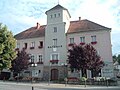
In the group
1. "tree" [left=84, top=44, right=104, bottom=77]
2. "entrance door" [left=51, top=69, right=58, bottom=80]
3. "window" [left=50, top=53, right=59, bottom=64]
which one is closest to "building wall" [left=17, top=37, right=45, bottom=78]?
"entrance door" [left=51, top=69, right=58, bottom=80]

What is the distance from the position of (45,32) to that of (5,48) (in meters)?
24.1

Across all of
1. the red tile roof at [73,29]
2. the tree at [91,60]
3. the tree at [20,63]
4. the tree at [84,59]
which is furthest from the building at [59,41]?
the tree at [84,59]

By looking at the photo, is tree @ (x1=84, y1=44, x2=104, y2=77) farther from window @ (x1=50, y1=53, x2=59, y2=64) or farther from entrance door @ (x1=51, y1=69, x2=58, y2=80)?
entrance door @ (x1=51, y1=69, x2=58, y2=80)

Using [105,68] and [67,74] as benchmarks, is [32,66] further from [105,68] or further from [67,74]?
[105,68]

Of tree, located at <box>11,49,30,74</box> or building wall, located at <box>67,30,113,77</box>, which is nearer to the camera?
building wall, located at <box>67,30,113,77</box>

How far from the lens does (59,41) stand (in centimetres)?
4091

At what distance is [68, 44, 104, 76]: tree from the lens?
32750 mm

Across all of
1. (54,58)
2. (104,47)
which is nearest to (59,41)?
(54,58)

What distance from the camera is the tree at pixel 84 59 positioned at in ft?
107

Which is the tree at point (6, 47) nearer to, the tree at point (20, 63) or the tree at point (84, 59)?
the tree at point (84, 59)

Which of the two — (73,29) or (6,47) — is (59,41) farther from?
(6,47)

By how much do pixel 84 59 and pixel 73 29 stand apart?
400 inches

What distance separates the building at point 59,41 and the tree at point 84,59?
13.2 ft

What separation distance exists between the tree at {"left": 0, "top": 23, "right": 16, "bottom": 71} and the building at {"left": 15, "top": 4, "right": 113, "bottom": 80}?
20806 millimetres
